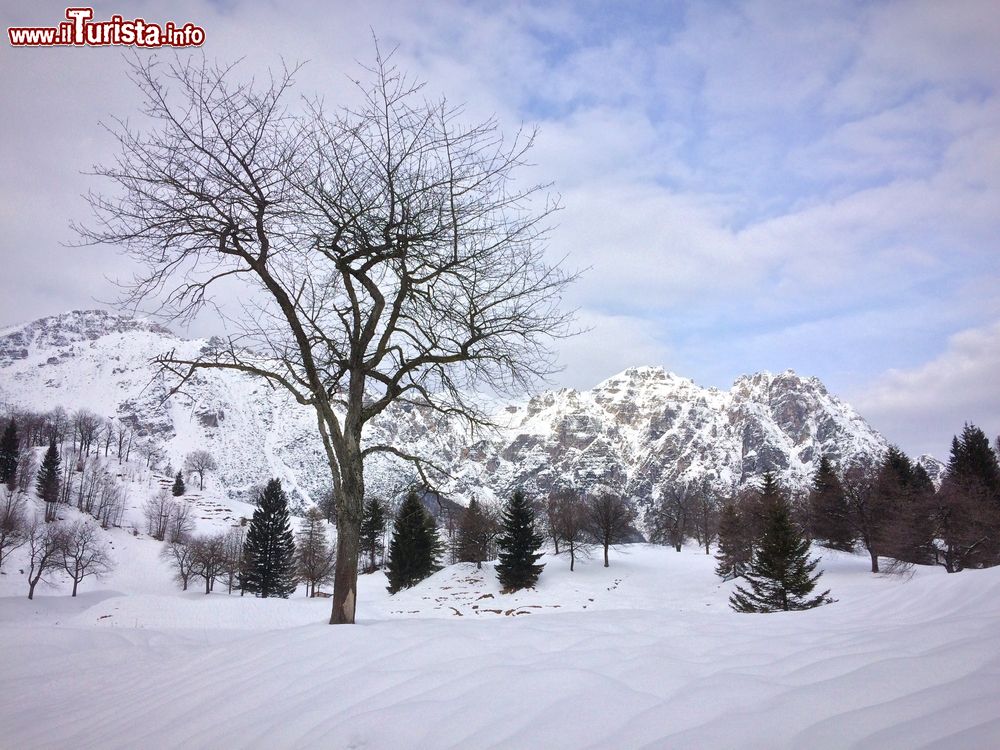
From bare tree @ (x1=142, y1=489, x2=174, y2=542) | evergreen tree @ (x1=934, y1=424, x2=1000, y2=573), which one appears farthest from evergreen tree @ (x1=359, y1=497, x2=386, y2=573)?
bare tree @ (x1=142, y1=489, x2=174, y2=542)

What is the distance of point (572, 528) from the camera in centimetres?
3766


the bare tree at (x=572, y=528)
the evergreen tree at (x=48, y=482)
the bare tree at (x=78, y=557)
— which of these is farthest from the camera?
the evergreen tree at (x=48, y=482)

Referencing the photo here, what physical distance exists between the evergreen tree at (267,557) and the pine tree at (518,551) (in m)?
20.5

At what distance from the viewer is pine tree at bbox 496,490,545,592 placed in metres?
32.4

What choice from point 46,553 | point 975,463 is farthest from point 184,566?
point 975,463

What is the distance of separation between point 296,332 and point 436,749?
460 centimetres

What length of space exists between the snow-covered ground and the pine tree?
28.1 meters

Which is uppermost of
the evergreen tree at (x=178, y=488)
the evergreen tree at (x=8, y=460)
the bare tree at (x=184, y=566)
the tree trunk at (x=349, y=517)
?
the evergreen tree at (x=8, y=460)

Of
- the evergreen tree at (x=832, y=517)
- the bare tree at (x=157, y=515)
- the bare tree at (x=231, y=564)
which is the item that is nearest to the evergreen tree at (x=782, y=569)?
the evergreen tree at (x=832, y=517)

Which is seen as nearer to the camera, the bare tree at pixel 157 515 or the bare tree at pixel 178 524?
the bare tree at pixel 178 524

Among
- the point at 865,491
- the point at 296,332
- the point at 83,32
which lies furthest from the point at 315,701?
the point at 865,491

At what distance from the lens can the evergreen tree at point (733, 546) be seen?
3069cm

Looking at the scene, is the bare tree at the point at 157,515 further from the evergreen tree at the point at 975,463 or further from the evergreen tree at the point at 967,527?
the evergreen tree at the point at 975,463

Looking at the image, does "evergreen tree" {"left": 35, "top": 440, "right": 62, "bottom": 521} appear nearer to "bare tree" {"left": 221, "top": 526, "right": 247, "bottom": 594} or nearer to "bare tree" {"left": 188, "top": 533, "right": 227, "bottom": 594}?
"bare tree" {"left": 221, "top": 526, "right": 247, "bottom": 594}
